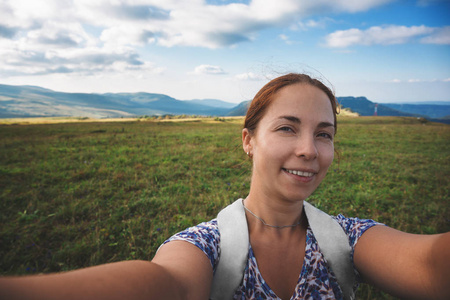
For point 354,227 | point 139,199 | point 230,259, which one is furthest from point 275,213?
point 139,199

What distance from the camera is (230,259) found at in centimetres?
172

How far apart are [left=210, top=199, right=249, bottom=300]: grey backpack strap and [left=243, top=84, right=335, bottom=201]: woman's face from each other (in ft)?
1.52

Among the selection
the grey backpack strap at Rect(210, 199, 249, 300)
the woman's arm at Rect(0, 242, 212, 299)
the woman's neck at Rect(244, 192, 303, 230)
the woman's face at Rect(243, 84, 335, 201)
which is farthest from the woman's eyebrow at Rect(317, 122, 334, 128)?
the woman's arm at Rect(0, 242, 212, 299)

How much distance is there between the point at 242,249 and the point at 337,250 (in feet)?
2.79

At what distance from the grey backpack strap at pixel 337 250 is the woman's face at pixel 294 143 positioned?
40 cm

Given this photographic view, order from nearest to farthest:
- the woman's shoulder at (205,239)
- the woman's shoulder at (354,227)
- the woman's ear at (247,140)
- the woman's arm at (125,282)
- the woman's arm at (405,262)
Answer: the woman's arm at (125,282) → the woman's arm at (405,262) → the woman's shoulder at (205,239) → the woman's shoulder at (354,227) → the woman's ear at (247,140)

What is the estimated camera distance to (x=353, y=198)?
688 centimetres

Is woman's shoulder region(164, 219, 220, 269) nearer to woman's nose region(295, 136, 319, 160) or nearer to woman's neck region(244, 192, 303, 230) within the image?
woman's neck region(244, 192, 303, 230)

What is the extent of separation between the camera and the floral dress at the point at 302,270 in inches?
67.8

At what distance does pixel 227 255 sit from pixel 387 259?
1.24 metres

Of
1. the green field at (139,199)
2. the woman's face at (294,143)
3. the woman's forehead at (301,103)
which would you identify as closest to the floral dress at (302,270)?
the woman's face at (294,143)

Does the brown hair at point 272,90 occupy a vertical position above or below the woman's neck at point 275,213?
above

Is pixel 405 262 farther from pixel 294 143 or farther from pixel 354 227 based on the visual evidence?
pixel 294 143

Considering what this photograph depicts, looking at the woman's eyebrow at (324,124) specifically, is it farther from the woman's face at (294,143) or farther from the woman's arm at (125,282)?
the woman's arm at (125,282)
